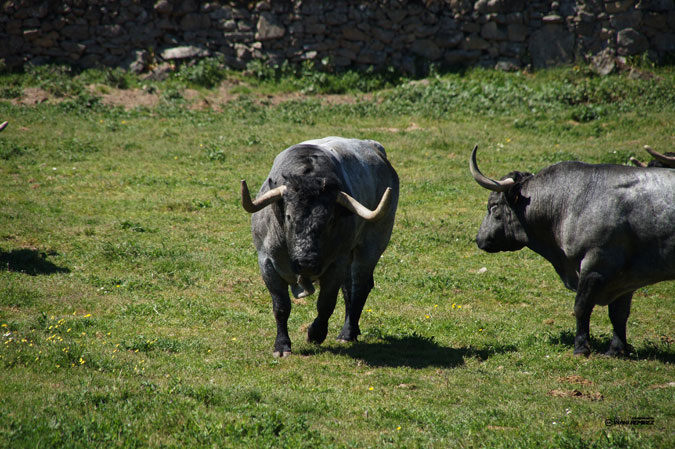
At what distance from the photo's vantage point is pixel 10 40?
22.1 metres

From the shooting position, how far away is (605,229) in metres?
7.71

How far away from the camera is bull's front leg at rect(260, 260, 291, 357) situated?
7.73 metres

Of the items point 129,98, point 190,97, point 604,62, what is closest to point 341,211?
point 190,97

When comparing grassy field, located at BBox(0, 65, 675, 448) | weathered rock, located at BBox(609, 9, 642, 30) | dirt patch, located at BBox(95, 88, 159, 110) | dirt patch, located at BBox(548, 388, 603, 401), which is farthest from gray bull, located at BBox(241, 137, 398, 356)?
weathered rock, located at BBox(609, 9, 642, 30)

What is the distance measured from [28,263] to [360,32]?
52.6 feet

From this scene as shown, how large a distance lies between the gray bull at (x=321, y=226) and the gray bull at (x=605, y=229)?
205 centimetres

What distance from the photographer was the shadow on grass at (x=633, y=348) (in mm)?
7922

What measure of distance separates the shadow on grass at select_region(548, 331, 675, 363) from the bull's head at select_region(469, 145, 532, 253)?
1255mm

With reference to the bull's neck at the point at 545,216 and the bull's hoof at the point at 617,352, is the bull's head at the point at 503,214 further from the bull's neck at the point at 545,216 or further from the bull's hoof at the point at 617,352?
the bull's hoof at the point at 617,352

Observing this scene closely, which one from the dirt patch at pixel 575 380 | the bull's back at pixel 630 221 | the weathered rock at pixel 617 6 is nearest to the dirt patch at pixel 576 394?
the dirt patch at pixel 575 380

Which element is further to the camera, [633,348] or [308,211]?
[633,348]

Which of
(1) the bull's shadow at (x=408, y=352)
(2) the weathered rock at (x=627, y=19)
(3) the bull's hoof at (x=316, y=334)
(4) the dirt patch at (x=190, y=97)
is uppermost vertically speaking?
(2) the weathered rock at (x=627, y=19)

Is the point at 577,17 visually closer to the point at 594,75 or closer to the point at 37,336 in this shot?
the point at 594,75

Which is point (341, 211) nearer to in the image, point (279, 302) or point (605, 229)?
point (279, 302)
